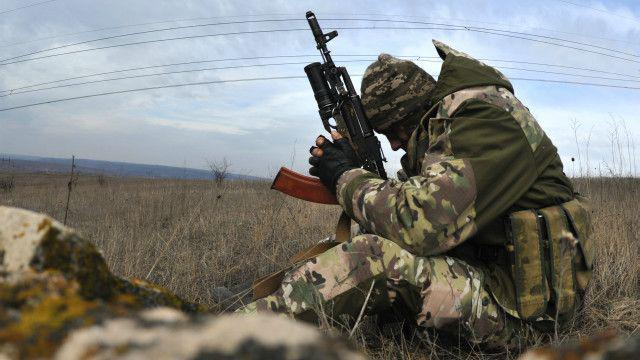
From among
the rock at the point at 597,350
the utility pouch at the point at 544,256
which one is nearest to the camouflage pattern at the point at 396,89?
the utility pouch at the point at 544,256

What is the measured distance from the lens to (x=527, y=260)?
7.56 ft

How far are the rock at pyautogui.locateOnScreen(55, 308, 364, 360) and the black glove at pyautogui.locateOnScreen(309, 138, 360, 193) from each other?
6.75 ft

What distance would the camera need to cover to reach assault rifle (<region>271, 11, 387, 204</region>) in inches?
119

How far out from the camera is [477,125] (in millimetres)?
2305

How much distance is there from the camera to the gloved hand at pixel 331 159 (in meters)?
2.74

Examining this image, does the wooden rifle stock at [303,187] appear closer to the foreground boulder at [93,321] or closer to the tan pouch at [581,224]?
the tan pouch at [581,224]

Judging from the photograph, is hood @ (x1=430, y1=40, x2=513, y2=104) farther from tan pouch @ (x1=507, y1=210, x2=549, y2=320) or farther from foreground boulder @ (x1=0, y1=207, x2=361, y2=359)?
foreground boulder @ (x1=0, y1=207, x2=361, y2=359)

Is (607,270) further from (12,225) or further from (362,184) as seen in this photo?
(12,225)

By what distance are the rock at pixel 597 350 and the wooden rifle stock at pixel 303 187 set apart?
7.48ft

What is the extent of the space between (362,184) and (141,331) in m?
1.94

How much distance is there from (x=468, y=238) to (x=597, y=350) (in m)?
1.70

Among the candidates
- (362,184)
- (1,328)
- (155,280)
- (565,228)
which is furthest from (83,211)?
(1,328)

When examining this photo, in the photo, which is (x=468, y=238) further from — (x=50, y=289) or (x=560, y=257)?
(x=50, y=289)

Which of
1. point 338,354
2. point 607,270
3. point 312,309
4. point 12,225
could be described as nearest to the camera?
point 338,354
